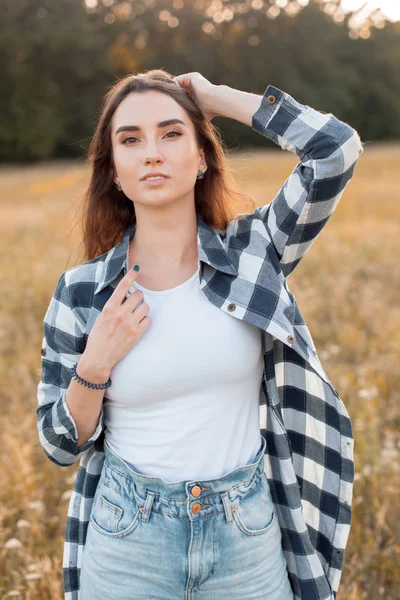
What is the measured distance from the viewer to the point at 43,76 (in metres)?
43.2

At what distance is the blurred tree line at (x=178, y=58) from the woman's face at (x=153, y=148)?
4050 cm

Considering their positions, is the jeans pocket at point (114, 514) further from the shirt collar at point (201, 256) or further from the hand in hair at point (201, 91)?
the hand in hair at point (201, 91)

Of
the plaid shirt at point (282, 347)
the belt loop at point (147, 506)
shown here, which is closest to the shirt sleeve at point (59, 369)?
the plaid shirt at point (282, 347)

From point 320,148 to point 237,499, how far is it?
1.08m

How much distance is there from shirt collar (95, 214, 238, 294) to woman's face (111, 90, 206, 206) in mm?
148

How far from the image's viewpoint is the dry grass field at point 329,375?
9.53 feet

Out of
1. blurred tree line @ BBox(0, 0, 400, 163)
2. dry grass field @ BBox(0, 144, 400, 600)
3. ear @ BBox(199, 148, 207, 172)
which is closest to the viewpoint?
ear @ BBox(199, 148, 207, 172)

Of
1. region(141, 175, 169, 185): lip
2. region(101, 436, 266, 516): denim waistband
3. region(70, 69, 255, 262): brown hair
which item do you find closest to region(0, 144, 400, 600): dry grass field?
region(70, 69, 255, 262): brown hair

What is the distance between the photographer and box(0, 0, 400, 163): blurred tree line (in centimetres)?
4178

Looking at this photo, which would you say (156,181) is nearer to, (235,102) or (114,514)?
(235,102)

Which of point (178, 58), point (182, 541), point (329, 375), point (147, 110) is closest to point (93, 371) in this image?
point (182, 541)

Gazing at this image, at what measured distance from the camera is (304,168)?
202 cm

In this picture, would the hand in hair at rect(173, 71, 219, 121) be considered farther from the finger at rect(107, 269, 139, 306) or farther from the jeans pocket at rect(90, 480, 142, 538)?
the jeans pocket at rect(90, 480, 142, 538)

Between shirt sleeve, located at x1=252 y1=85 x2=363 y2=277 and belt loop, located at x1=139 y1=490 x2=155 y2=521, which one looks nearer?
belt loop, located at x1=139 y1=490 x2=155 y2=521
